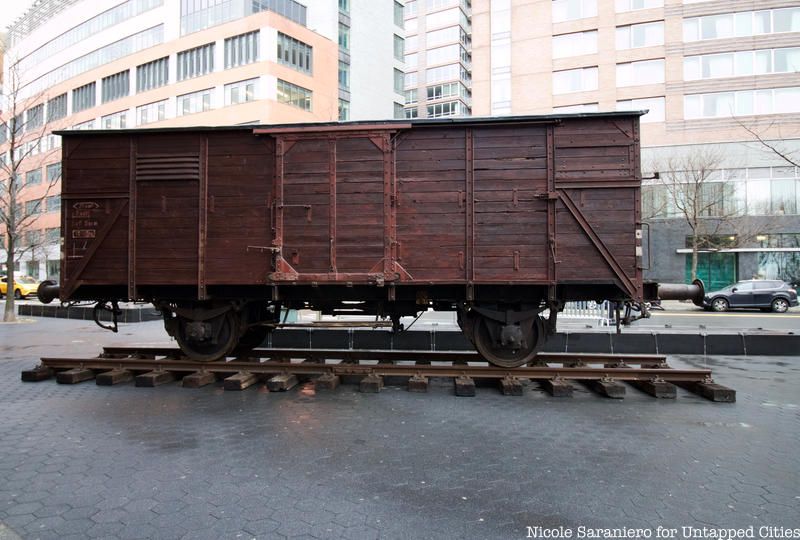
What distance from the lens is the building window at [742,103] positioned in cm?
3294

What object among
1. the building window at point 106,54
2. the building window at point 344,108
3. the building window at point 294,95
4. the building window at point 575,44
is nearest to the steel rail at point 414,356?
the building window at point 294,95

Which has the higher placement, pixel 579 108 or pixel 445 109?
pixel 445 109

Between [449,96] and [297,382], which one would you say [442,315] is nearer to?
[297,382]

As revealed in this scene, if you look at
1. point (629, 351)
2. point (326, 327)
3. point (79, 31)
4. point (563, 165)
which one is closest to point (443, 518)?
point (563, 165)

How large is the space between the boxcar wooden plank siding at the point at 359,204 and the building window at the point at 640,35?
37.2 m

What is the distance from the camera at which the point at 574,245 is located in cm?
671

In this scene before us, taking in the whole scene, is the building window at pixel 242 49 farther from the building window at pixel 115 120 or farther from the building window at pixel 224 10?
the building window at pixel 115 120

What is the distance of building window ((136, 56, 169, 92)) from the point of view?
144 ft

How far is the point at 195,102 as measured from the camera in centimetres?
4209

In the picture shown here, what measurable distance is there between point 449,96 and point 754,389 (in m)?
68.3

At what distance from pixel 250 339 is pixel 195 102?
40.1m

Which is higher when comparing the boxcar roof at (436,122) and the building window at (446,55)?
the building window at (446,55)

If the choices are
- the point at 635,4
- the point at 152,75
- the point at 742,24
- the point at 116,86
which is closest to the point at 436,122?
the point at 742,24

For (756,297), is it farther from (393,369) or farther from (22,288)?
(22,288)
